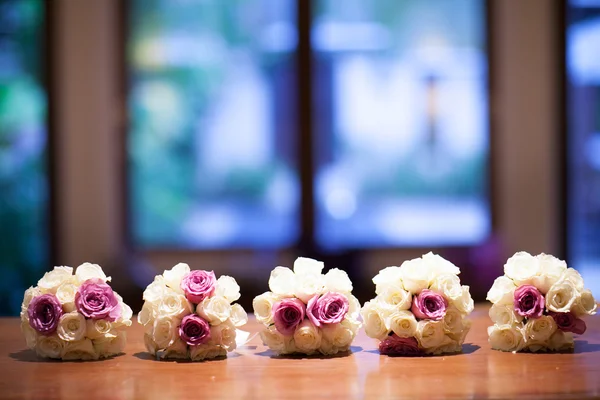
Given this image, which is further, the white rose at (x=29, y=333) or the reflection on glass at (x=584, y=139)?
the reflection on glass at (x=584, y=139)

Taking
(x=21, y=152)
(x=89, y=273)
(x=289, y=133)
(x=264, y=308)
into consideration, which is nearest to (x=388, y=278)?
(x=264, y=308)

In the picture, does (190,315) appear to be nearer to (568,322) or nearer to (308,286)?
(308,286)

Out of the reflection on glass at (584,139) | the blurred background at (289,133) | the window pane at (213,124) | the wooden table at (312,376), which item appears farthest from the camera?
the reflection on glass at (584,139)

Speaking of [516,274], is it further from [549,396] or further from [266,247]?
[266,247]

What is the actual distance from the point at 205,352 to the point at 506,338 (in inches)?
22.9

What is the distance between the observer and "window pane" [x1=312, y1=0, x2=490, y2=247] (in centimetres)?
570

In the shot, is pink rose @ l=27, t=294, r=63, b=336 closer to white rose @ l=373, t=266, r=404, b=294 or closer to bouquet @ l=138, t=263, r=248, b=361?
bouquet @ l=138, t=263, r=248, b=361

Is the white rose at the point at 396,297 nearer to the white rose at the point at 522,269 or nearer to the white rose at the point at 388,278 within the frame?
the white rose at the point at 388,278

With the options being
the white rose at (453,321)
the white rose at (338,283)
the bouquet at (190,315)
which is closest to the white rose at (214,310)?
the bouquet at (190,315)

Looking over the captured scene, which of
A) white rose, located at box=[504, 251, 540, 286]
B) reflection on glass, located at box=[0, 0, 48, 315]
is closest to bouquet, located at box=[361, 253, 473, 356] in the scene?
white rose, located at box=[504, 251, 540, 286]

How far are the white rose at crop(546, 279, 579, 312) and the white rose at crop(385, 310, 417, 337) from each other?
A: 26cm

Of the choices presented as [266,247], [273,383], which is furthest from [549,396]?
[266,247]

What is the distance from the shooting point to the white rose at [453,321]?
173cm

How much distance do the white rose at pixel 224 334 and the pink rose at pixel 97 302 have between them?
188 millimetres
